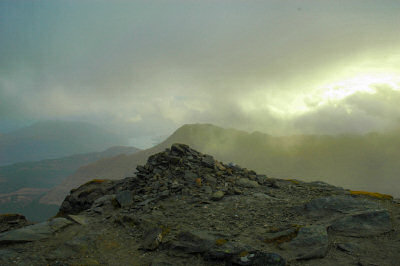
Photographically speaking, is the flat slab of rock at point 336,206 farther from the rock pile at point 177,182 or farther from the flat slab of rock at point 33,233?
the flat slab of rock at point 33,233

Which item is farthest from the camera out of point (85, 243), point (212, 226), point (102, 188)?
point (102, 188)

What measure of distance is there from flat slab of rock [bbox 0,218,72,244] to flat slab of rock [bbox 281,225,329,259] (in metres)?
13.7

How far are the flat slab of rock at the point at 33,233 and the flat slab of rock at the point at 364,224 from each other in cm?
1685

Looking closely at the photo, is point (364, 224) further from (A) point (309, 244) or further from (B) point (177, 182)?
(B) point (177, 182)

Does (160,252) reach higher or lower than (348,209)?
lower

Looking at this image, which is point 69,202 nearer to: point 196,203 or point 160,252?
point 196,203

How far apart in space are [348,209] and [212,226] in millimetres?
9060

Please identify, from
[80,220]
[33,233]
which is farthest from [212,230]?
[33,233]

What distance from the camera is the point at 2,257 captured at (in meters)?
10.3

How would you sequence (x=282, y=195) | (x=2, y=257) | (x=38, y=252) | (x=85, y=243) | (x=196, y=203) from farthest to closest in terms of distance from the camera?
(x=282, y=195), (x=196, y=203), (x=85, y=243), (x=38, y=252), (x=2, y=257)

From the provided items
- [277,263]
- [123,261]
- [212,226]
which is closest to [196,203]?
[212,226]

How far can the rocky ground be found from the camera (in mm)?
10047

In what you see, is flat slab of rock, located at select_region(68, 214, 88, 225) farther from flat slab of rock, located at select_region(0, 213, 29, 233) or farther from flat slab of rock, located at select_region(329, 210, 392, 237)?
flat slab of rock, located at select_region(329, 210, 392, 237)

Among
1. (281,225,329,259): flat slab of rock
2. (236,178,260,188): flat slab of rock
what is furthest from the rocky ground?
(236,178,260,188): flat slab of rock
